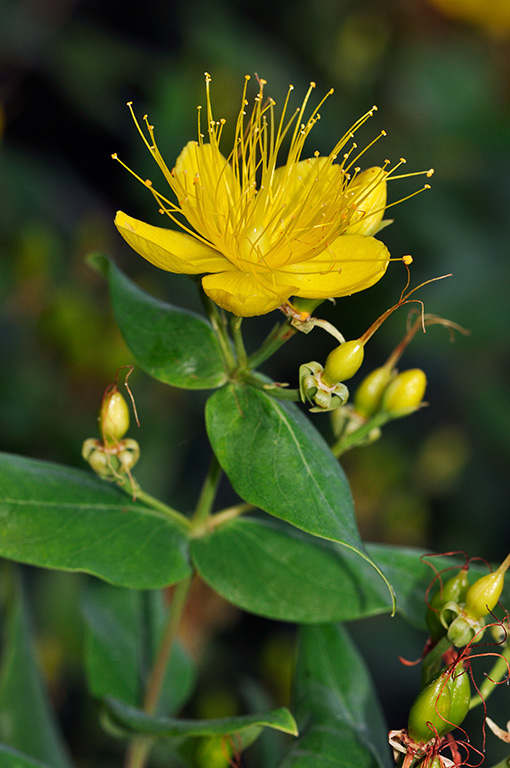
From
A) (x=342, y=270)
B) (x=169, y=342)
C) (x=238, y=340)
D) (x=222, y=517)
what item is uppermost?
(x=342, y=270)

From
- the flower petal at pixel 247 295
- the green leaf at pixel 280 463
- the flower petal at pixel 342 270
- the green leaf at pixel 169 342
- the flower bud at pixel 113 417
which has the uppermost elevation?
the flower petal at pixel 342 270

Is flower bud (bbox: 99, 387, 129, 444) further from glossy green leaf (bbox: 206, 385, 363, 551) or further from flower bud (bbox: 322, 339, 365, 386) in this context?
flower bud (bbox: 322, 339, 365, 386)

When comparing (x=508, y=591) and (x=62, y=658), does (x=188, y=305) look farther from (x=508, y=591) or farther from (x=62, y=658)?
(x=508, y=591)

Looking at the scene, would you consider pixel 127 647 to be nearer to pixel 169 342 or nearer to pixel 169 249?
pixel 169 342

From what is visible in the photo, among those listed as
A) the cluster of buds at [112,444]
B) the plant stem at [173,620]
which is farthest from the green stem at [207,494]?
the cluster of buds at [112,444]

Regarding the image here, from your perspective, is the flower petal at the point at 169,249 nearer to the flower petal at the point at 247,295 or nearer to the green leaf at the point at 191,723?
the flower petal at the point at 247,295

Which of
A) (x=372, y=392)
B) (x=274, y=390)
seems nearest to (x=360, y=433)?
(x=372, y=392)
